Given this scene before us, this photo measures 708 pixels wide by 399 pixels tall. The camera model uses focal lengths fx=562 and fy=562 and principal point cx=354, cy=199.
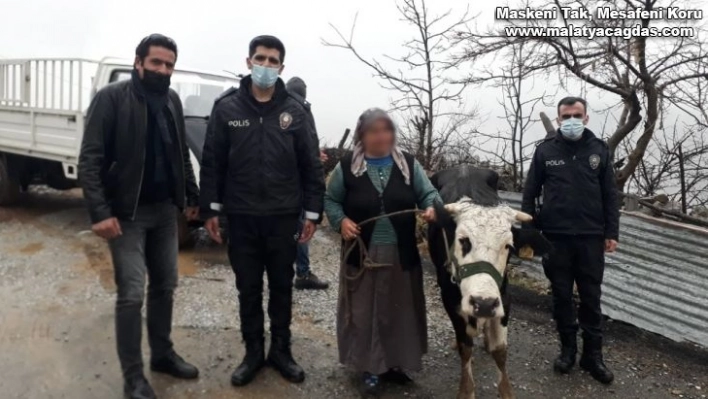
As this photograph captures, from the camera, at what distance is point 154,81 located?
122 inches

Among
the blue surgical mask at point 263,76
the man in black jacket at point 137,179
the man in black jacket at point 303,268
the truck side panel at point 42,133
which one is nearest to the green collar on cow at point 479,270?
the blue surgical mask at point 263,76

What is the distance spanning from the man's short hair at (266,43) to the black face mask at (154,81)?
1.67 ft

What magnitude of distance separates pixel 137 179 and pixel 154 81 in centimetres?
55

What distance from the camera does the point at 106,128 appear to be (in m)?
2.98

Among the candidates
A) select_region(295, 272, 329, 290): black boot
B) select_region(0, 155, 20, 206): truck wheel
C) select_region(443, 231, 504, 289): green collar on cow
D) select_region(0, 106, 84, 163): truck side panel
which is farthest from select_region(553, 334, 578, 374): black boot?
select_region(0, 155, 20, 206): truck wheel

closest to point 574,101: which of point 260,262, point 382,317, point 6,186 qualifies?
point 382,317

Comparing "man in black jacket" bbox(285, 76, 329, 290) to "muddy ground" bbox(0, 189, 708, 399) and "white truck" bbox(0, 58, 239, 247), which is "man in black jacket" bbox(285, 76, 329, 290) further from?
"white truck" bbox(0, 58, 239, 247)

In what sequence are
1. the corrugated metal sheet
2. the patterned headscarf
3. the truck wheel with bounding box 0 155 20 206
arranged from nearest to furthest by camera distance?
the patterned headscarf, the corrugated metal sheet, the truck wheel with bounding box 0 155 20 206

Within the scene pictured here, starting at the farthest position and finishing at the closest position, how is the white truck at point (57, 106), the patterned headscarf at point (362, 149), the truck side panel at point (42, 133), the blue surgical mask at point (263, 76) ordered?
the truck side panel at point (42, 133), the white truck at point (57, 106), the patterned headscarf at point (362, 149), the blue surgical mask at point (263, 76)

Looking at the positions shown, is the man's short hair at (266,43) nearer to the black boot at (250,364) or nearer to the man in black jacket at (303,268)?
the black boot at (250,364)

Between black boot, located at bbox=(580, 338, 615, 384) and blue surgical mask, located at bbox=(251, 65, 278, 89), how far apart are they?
278 cm

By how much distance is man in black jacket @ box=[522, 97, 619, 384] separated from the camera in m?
3.82

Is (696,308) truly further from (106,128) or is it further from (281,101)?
(106,128)

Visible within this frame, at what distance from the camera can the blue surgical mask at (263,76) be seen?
3.24 m
